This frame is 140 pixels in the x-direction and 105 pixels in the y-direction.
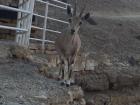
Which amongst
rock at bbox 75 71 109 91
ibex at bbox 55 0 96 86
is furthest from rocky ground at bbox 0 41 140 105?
ibex at bbox 55 0 96 86

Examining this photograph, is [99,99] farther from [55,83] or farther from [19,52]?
[55,83]

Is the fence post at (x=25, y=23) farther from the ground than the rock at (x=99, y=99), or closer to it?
farther from the ground

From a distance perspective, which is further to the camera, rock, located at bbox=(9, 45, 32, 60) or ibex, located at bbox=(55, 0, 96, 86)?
rock, located at bbox=(9, 45, 32, 60)

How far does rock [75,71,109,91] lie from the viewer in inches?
426

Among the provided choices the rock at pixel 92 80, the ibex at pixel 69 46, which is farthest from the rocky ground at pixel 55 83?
the ibex at pixel 69 46

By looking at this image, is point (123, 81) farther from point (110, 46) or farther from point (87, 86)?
point (110, 46)

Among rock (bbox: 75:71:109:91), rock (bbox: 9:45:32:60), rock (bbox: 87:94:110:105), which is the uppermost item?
rock (bbox: 9:45:32:60)

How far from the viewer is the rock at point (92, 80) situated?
1082 cm

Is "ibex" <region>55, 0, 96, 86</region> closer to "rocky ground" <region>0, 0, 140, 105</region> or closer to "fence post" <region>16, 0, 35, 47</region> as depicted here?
"rocky ground" <region>0, 0, 140, 105</region>

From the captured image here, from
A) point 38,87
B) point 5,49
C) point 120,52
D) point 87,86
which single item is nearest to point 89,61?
point 87,86

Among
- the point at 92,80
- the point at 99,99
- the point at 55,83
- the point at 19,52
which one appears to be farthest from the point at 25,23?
the point at 99,99

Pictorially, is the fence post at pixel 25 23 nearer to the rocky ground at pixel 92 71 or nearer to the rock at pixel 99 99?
the rocky ground at pixel 92 71

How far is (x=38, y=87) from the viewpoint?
22.5 ft

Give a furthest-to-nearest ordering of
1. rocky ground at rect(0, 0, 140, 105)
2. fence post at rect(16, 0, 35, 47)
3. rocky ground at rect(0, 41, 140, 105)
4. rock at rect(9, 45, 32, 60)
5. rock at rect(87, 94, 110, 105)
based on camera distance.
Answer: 1. rock at rect(87, 94, 110, 105)
2. fence post at rect(16, 0, 35, 47)
3. rock at rect(9, 45, 32, 60)
4. rocky ground at rect(0, 0, 140, 105)
5. rocky ground at rect(0, 41, 140, 105)
